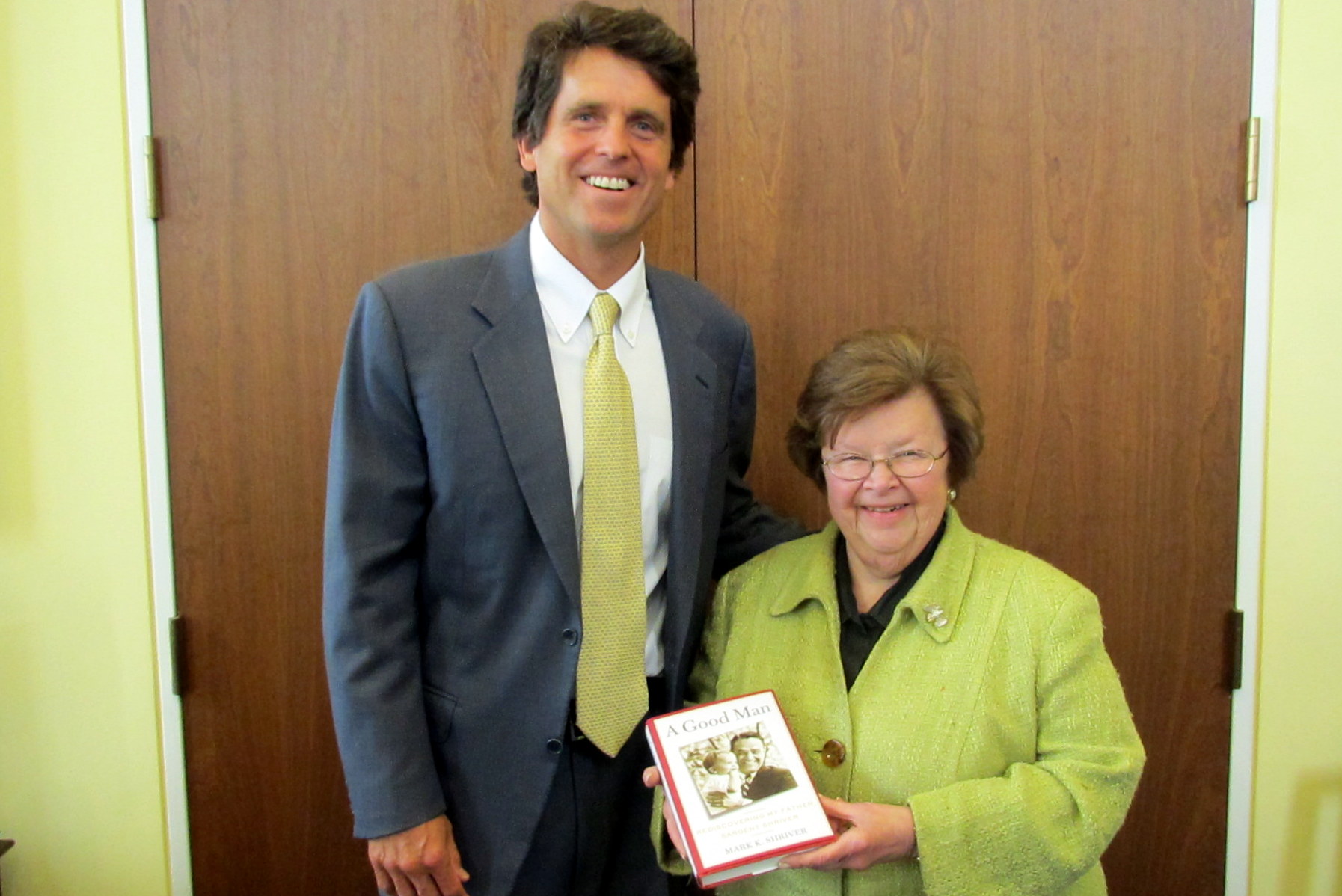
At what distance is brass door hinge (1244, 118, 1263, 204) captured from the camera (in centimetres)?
173

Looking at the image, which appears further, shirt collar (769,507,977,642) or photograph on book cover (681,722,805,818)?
shirt collar (769,507,977,642)

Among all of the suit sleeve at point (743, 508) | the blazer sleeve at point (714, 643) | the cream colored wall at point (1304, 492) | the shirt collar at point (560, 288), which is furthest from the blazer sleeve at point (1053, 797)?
the cream colored wall at point (1304, 492)

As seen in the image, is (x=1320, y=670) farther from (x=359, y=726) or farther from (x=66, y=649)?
(x=66, y=649)

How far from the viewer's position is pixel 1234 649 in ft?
6.01

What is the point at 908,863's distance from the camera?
3.95ft

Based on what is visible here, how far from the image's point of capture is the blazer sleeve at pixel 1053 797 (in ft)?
3.71

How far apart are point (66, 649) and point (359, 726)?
2.98 feet

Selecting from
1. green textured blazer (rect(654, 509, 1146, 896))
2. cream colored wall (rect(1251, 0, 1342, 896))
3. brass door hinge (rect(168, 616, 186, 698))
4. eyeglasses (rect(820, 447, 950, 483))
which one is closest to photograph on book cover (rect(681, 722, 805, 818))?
green textured blazer (rect(654, 509, 1146, 896))

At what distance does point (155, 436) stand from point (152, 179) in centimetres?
47

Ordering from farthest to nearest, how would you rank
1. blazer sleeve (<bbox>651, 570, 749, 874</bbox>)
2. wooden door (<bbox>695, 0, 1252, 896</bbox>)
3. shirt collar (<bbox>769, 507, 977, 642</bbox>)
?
wooden door (<bbox>695, 0, 1252, 896</bbox>) → blazer sleeve (<bbox>651, 570, 749, 874</bbox>) → shirt collar (<bbox>769, 507, 977, 642</bbox>)

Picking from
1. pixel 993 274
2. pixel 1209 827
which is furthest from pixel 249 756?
pixel 1209 827

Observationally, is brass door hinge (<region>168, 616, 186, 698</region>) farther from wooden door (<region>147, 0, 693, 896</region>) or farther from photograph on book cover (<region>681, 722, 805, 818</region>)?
photograph on book cover (<region>681, 722, 805, 818</region>)

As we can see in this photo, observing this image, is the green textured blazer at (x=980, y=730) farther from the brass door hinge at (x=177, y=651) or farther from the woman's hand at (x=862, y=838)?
the brass door hinge at (x=177, y=651)

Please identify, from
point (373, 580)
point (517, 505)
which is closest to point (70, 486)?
point (373, 580)
